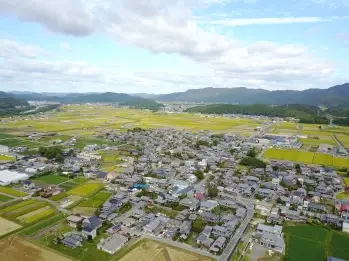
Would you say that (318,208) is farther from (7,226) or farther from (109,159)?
(109,159)

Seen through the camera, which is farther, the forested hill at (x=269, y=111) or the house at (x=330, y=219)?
the forested hill at (x=269, y=111)

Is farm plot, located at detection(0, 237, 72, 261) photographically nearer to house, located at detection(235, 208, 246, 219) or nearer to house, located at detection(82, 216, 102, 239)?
house, located at detection(82, 216, 102, 239)

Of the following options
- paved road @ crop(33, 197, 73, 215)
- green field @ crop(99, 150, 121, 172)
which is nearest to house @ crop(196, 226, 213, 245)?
paved road @ crop(33, 197, 73, 215)

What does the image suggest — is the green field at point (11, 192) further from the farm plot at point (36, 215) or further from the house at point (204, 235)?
the house at point (204, 235)

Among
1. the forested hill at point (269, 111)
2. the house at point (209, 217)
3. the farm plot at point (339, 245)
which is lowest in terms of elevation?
the farm plot at point (339, 245)

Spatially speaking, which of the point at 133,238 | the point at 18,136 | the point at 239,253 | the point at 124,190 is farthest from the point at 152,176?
the point at 18,136

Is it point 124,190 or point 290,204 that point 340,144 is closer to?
point 290,204

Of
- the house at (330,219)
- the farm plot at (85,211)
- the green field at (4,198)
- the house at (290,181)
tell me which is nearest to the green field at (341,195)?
the house at (290,181)
